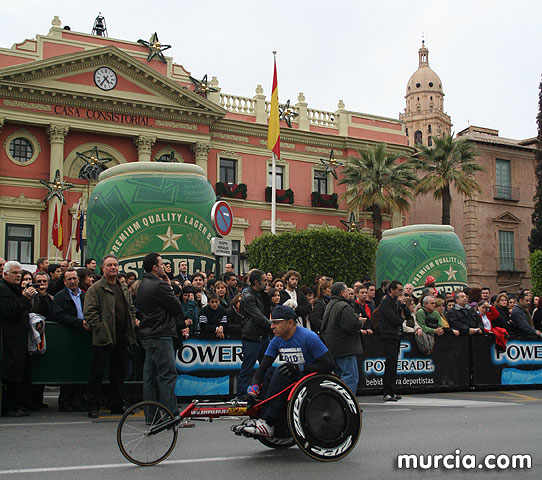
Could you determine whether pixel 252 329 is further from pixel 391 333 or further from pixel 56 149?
pixel 56 149

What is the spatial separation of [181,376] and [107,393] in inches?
41.9

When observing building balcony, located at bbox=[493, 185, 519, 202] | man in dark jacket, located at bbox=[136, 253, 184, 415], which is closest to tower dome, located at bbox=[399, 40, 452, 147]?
building balcony, located at bbox=[493, 185, 519, 202]

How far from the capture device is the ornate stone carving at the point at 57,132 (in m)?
31.3

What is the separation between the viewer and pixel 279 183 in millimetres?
37438

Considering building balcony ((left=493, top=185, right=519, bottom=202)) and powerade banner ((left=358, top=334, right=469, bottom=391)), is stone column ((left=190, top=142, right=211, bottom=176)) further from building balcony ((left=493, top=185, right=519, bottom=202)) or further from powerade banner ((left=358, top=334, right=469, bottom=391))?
powerade banner ((left=358, top=334, right=469, bottom=391))

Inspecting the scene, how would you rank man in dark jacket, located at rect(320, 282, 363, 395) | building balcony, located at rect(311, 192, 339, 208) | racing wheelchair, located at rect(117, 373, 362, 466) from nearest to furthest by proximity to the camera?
racing wheelchair, located at rect(117, 373, 362, 466)
man in dark jacket, located at rect(320, 282, 363, 395)
building balcony, located at rect(311, 192, 339, 208)

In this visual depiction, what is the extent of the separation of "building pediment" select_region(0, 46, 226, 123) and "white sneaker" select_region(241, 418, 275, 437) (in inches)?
1090

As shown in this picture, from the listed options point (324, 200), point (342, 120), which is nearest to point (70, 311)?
point (324, 200)

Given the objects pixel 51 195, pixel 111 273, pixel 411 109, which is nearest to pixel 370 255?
pixel 51 195

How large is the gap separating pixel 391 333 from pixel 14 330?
17.9 feet

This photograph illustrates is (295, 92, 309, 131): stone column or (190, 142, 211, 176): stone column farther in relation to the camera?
(295, 92, 309, 131): stone column

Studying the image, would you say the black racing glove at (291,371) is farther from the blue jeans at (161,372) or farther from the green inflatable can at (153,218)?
the green inflatable can at (153,218)

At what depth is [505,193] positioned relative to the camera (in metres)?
42.2

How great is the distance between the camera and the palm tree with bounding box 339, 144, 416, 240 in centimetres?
3544
